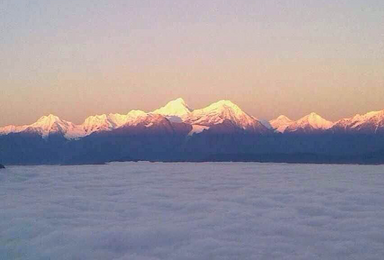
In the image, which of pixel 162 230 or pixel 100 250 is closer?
pixel 100 250

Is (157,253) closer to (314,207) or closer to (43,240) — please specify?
(43,240)

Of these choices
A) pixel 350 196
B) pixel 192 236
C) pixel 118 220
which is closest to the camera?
pixel 192 236

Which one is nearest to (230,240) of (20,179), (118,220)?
(118,220)

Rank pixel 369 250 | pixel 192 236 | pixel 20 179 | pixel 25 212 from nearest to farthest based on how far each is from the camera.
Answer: pixel 369 250 → pixel 192 236 → pixel 25 212 → pixel 20 179

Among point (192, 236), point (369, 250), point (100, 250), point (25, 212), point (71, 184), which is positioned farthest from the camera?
point (71, 184)

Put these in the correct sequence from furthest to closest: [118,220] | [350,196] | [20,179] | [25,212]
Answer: [20,179]
[350,196]
[25,212]
[118,220]

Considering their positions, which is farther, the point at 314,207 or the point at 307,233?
the point at 314,207

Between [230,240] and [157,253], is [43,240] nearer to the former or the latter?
[157,253]

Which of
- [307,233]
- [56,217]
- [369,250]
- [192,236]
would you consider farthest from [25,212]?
[369,250]
